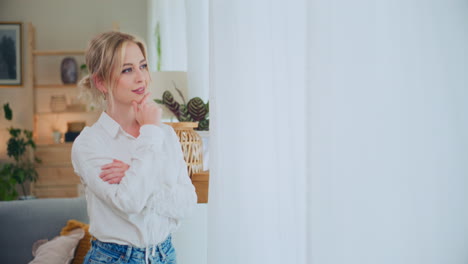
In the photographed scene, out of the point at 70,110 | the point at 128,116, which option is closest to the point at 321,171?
the point at 128,116

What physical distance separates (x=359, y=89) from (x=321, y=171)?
147mm

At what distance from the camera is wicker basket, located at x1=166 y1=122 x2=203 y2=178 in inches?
57.1

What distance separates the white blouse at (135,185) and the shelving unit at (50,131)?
183 inches

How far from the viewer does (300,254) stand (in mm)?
920

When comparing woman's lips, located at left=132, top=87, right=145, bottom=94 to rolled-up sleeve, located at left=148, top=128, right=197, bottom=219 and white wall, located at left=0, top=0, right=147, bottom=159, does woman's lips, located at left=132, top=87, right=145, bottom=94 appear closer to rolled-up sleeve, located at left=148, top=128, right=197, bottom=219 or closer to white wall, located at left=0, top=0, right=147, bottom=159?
rolled-up sleeve, located at left=148, top=128, right=197, bottom=219

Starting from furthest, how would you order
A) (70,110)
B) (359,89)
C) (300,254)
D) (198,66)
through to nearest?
(70,110) < (198,66) < (300,254) < (359,89)

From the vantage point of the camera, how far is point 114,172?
1055mm

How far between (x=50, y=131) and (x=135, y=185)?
547cm

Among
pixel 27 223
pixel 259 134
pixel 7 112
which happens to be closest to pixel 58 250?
pixel 27 223

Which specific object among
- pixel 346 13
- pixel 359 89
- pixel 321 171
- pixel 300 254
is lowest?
pixel 300 254

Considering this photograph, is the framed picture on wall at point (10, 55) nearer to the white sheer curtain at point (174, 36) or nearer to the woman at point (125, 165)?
the white sheer curtain at point (174, 36)

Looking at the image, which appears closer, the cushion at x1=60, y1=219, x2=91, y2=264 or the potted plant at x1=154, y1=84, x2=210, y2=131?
Answer: the potted plant at x1=154, y1=84, x2=210, y2=131

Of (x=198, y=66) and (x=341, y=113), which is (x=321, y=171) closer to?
(x=341, y=113)

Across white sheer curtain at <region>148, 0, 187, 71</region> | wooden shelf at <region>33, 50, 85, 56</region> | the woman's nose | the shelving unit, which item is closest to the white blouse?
the woman's nose
